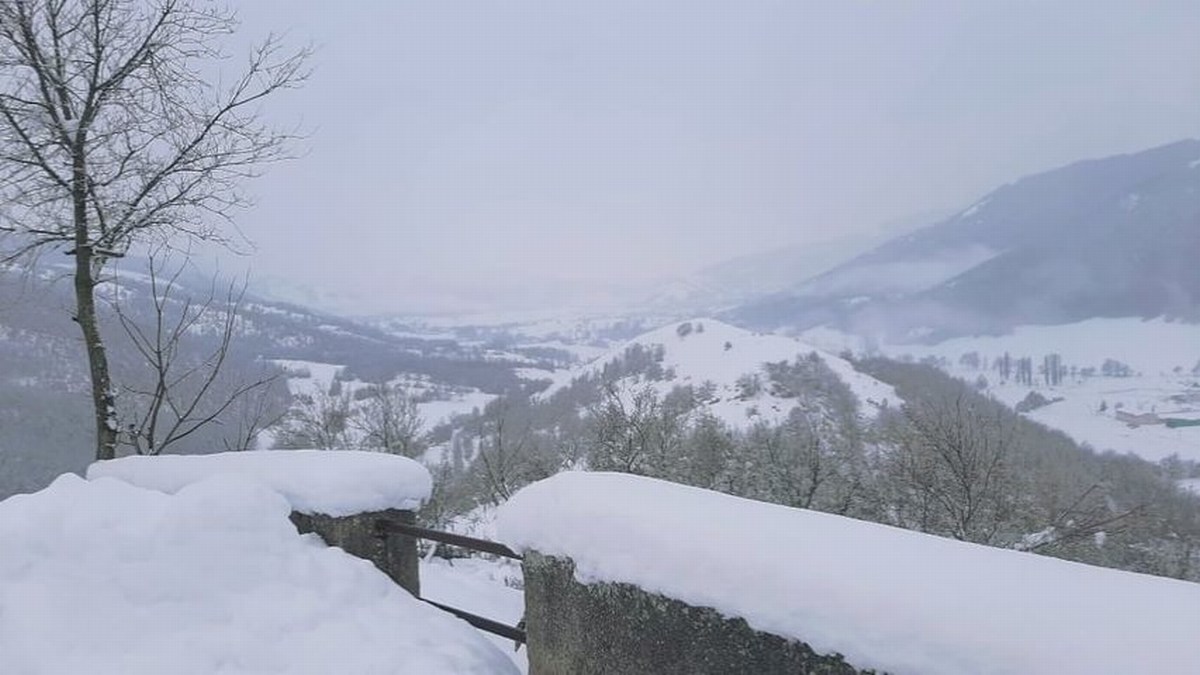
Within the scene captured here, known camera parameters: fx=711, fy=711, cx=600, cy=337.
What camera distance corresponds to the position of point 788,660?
7.21 feet

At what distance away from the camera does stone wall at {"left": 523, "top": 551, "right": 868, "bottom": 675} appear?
88.8 inches

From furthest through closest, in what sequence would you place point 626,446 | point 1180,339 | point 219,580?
point 1180,339
point 626,446
point 219,580

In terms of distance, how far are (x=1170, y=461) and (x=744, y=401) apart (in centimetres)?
5930

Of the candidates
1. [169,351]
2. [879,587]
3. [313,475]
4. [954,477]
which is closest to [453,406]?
[954,477]

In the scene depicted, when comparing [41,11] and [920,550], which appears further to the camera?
[41,11]

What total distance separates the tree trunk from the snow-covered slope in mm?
81248

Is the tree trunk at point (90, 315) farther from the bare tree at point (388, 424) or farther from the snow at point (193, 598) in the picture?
the bare tree at point (388, 424)

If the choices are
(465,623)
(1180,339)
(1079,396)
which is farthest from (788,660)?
(1180,339)

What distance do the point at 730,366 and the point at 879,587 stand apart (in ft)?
497

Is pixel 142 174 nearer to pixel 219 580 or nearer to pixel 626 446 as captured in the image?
pixel 219 580

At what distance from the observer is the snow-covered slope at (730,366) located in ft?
363

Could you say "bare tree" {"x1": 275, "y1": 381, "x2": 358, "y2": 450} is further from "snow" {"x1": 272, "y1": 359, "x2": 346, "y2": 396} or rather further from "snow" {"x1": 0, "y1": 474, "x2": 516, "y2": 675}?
"snow" {"x1": 272, "y1": 359, "x2": 346, "y2": 396}

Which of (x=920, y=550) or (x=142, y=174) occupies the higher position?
(x=142, y=174)

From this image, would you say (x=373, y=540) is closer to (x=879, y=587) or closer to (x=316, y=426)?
(x=879, y=587)
